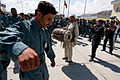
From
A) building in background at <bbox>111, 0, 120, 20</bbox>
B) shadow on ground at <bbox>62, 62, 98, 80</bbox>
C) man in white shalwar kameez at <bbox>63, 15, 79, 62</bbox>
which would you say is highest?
building in background at <bbox>111, 0, 120, 20</bbox>

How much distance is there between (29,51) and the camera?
61cm

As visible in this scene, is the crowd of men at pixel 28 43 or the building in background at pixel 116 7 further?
the building in background at pixel 116 7

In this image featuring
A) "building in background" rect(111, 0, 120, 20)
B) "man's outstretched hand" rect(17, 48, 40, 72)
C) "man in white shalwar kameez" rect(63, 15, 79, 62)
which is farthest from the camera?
"building in background" rect(111, 0, 120, 20)

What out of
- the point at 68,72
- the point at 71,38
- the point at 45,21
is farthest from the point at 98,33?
the point at 45,21

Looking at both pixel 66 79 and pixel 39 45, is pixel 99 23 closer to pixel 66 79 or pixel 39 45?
pixel 66 79

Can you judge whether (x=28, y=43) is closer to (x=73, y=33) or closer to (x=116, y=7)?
(x=73, y=33)

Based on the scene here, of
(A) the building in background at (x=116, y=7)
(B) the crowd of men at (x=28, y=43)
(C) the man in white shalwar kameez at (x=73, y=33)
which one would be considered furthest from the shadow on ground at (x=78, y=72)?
(A) the building in background at (x=116, y=7)

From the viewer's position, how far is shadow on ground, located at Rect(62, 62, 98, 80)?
2.96m

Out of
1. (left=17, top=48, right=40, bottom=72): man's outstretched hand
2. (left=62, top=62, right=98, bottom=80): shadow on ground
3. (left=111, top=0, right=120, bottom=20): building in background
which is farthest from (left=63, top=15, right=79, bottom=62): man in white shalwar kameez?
(left=111, top=0, right=120, bottom=20): building in background

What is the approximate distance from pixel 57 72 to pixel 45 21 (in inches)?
86.7

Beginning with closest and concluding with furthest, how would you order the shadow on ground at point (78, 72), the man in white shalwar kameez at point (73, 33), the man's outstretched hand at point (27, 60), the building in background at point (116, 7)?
the man's outstretched hand at point (27, 60), the shadow on ground at point (78, 72), the man in white shalwar kameez at point (73, 33), the building in background at point (116, 7)

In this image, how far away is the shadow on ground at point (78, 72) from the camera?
2963mm

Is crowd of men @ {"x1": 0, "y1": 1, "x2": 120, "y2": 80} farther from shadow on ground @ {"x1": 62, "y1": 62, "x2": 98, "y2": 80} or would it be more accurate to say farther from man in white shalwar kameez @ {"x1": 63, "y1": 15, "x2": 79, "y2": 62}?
man in white shalwar kameez @ {"x1": 63, "y1": 15, "x2": 79, "y2": 62}

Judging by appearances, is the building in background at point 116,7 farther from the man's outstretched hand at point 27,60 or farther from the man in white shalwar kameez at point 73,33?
the man's outstretched hand at point 27,60
